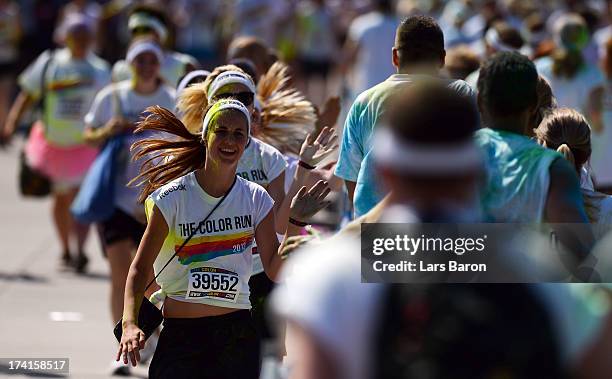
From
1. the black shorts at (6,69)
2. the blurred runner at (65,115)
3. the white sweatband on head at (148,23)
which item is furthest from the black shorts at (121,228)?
the black shorts at (6,69)

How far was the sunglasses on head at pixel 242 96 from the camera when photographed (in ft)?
21.0

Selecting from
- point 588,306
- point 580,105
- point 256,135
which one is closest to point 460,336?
point 588,306

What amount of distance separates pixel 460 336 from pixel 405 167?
0.38 meters

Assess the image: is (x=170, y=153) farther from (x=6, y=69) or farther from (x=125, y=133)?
(x=6, y=69)

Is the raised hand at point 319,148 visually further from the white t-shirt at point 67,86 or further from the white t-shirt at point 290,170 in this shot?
the white t-shirt at point 67,86

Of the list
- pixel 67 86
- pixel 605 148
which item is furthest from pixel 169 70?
pixel 605 148

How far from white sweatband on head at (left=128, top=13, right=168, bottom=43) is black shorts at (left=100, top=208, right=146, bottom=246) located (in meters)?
1.76

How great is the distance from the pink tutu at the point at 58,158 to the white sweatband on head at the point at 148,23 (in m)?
2.05

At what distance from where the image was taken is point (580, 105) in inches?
398

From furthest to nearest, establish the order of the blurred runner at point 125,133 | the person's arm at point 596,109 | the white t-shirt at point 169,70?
the person's arm at point 596,109 < the white t-shirt at point 169,70 < the blurred runner at point 125,133

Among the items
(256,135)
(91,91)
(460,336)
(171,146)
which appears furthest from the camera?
(91,91)

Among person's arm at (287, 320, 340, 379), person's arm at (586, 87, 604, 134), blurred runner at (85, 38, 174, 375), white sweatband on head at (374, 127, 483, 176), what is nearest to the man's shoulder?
white sweatband on head at (374, 127, 483, 176)

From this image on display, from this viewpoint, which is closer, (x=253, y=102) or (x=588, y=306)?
(x=588, y=306)

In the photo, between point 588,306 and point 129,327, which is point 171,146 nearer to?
point 129,327
